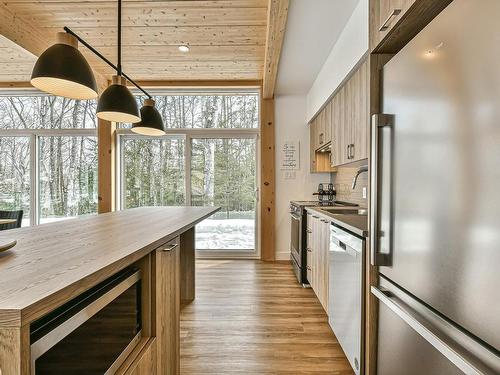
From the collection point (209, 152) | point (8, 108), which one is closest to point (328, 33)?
point (209, 152)

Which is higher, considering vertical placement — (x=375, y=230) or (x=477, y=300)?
(x=375, y=230)

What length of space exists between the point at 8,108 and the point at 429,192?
6154 mm

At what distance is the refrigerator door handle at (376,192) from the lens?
133 centimetres

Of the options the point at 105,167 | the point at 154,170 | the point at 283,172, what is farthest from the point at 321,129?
the point at 105,167

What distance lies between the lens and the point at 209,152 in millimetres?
4762

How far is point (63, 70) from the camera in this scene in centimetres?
165

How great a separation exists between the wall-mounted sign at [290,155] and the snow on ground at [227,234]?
1.06m

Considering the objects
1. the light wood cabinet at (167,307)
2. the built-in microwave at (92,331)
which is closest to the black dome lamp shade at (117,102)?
the light wood cabinet at (167,307)

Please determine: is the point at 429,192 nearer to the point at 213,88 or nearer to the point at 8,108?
the point at 213,88

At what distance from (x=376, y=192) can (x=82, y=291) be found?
1240 mm

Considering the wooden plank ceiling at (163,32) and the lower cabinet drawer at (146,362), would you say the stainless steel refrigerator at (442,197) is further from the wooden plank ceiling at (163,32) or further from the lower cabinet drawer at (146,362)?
the wooden plank ceiling at (163,32)

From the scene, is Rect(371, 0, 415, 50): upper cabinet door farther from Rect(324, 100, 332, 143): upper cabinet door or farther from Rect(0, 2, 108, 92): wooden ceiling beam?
Rect(0, 2, 108, 92): wooden ceiling beam

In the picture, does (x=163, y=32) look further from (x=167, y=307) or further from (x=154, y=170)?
(x=167, y=307)

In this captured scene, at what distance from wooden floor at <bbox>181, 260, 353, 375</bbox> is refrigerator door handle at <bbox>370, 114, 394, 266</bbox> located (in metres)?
1.02
